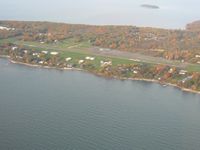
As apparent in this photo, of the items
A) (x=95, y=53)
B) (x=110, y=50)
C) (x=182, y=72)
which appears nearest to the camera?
(x=182, y=72)

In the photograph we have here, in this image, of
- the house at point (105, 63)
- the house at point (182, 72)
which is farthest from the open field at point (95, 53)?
the house at point (182, 72)

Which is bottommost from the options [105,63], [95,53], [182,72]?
[182,72]

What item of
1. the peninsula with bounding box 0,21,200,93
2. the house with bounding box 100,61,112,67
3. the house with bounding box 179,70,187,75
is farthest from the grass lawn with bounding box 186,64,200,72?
the house with bounding box 100,61,112,67

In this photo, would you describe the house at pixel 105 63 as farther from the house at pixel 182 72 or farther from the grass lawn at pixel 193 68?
the grass lawn at pixel 193 68

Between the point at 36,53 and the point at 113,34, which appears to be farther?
the point at 113,34

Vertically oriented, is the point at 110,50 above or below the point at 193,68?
above

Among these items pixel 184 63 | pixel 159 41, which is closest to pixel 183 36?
pixel 159 41

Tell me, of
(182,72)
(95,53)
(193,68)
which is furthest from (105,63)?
(193,68)

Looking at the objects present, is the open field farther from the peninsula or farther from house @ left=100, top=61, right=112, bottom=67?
house @ left=100, top=61, right=112, bottom=67

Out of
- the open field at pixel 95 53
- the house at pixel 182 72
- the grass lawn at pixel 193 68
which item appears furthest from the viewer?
the open field at pixel 95 53

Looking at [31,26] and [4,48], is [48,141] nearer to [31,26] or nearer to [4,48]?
[4,48]

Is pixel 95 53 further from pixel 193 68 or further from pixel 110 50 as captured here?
pixel 193 68
